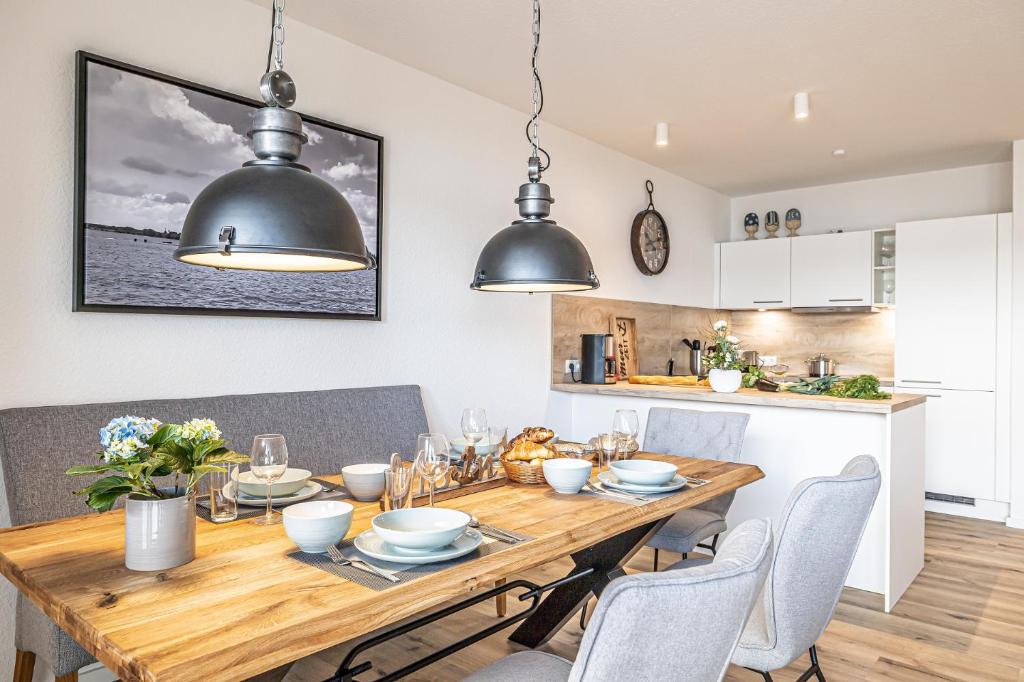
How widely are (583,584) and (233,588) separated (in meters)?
1.39

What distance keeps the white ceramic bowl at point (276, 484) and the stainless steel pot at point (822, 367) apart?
4533 mm

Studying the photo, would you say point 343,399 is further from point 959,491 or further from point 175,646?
point 959,491

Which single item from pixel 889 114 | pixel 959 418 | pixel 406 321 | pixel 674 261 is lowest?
pixel 959 418

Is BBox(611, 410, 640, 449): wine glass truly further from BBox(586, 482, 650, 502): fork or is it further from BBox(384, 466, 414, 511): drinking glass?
BBox(384, 466, 414, 511): drinking glass

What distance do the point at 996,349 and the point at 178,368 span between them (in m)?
4.76

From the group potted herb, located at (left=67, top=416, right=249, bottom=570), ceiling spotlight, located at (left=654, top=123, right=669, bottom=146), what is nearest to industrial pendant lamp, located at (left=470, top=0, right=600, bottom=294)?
potted herb, located at (left=67, top=416, right=249, bottom=570)

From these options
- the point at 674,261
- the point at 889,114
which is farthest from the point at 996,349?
the point at 674,261

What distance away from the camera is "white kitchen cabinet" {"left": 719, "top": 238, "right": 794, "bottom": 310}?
218 inches

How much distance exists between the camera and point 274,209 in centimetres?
135

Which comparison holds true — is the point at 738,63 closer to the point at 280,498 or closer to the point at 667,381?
the point at 667,381

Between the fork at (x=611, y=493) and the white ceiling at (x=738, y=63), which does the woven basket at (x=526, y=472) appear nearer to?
the fork at (x=611, y=493)

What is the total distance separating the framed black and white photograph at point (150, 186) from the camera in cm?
221

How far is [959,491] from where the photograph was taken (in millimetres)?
4598

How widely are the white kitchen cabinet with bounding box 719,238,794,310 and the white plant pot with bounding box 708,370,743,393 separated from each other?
2269 mm
